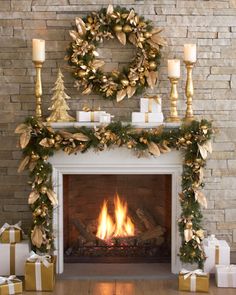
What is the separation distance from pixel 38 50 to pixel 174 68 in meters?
0.94

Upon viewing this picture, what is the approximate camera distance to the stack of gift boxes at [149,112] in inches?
169

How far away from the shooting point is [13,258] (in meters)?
4.38

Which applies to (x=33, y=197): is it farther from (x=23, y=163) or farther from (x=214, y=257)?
(x=214, y=257)

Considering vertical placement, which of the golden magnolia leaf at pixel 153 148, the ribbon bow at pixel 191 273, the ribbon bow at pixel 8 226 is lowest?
the ribbon bow at pixel 191 273

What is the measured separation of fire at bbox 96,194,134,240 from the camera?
473 cm

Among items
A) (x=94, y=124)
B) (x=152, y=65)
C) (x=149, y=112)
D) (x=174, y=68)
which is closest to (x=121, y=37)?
(x=152, y=65)

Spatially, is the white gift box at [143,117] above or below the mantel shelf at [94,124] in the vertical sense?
above

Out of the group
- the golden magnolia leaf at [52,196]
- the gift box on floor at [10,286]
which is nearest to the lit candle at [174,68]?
the golden magnolia leaf at [52,196]

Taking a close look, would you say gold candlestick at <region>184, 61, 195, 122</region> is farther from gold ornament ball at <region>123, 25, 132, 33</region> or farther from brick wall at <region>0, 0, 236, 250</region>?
gold ornament ball at <region>123, 25, 132, 33</region>

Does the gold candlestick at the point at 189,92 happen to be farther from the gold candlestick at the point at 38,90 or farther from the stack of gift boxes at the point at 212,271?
the gold candlestick at the point at 38,90

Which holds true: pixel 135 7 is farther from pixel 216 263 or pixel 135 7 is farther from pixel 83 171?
pixel 216 263

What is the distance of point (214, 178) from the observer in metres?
4.61

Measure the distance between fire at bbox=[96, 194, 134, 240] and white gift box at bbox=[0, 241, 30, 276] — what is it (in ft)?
2.08

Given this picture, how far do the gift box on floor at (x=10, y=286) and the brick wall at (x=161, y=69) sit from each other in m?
0.75
